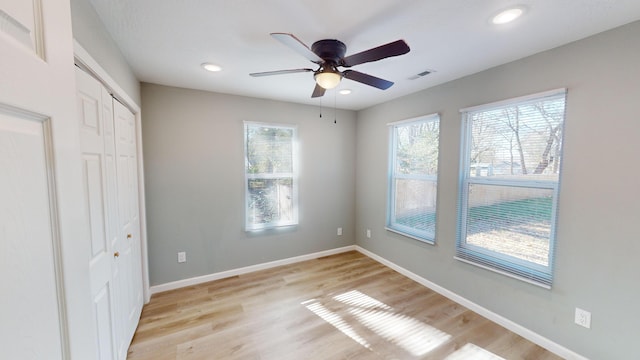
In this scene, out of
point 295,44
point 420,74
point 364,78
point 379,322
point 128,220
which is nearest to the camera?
point 295,44

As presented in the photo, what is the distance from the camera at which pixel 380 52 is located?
1.51m

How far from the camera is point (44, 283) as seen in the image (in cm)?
51

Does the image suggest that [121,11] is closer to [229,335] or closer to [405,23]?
[405,23]

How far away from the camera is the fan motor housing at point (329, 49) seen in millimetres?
1748

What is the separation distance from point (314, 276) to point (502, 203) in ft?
7.56

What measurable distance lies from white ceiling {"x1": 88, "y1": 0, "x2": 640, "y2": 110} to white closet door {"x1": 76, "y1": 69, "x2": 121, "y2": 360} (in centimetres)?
56

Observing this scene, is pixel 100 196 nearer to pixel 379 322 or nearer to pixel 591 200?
pixel 379 322

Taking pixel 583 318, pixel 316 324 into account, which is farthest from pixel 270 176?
pixel 583 318

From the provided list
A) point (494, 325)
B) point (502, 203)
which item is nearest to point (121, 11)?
point (502, 203)

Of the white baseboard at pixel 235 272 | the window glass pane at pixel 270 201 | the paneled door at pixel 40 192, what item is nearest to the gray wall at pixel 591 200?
the white baseboard at pixel 235 272

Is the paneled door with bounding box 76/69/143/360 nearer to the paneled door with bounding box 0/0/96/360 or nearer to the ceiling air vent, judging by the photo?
the paneled door with bounding box 0/0/96/360

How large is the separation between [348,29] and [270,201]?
246 centimetres

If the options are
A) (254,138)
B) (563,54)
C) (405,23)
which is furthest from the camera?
(254,138)

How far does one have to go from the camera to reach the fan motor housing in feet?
5.74
